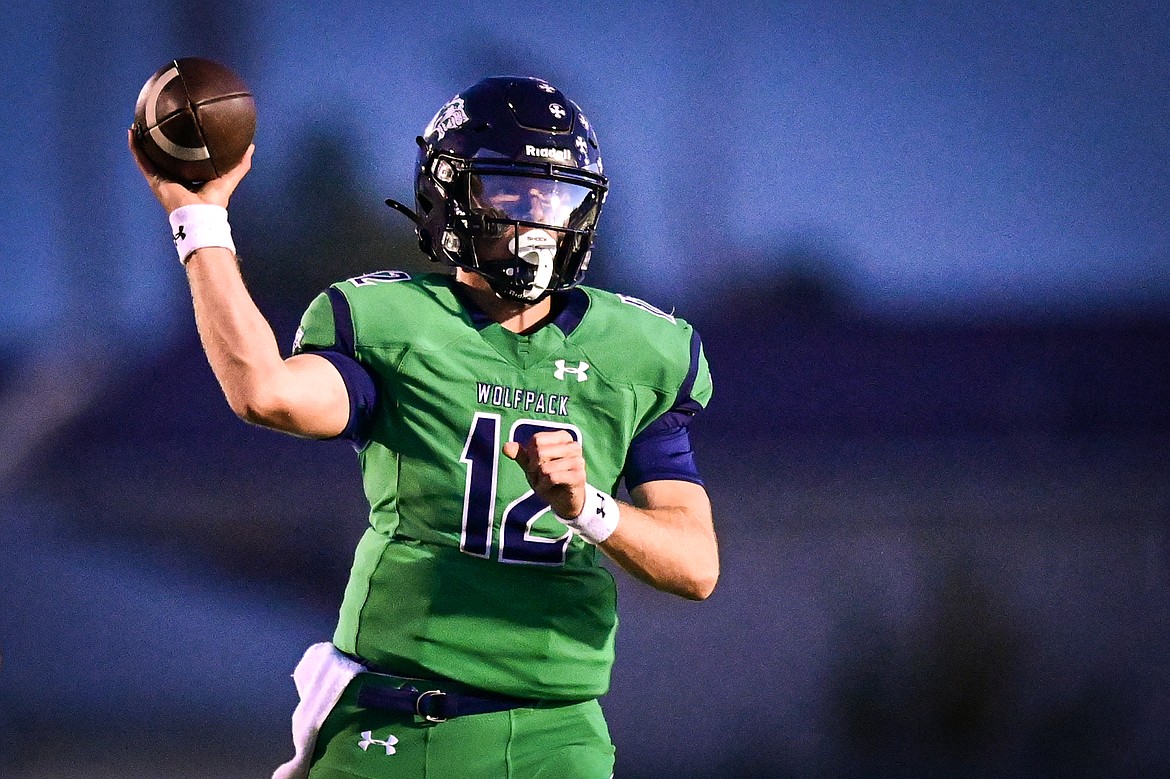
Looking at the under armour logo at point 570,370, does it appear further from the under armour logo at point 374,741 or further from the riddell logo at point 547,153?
the under armour logo at point 374,741

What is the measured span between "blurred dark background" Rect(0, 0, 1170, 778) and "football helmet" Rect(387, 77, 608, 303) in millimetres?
1821

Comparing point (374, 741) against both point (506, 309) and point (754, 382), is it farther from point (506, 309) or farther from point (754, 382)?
point (754, 382)

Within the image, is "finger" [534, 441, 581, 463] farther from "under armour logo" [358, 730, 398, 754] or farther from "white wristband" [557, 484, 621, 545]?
"under armour logo" [358, 730, 398, 754]

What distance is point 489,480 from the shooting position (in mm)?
2086

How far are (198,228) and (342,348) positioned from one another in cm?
32

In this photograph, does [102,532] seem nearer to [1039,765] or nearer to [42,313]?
[42,313]

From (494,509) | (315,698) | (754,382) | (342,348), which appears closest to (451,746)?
(315,698)

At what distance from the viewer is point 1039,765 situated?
3932 mm

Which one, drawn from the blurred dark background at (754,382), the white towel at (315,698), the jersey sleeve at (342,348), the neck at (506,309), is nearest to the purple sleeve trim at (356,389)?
the jersey sleeve at (342,348)

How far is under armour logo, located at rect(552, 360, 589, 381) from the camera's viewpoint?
215 cm

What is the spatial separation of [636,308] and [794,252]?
1945mm

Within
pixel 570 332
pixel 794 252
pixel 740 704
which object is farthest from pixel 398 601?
pixel 794 252

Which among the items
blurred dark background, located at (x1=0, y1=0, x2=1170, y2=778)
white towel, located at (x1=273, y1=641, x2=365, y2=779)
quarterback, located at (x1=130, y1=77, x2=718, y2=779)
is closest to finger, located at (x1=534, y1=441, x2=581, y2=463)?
quarterback, located at (x1=130, y1=77, x2=718, y2=779)

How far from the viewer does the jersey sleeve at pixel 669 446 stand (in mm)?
2227
